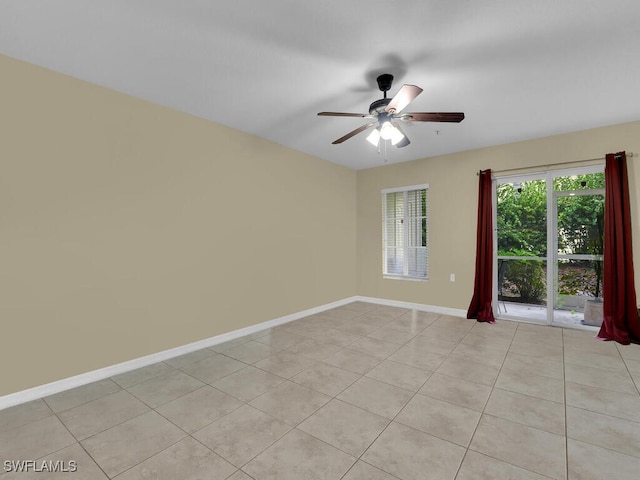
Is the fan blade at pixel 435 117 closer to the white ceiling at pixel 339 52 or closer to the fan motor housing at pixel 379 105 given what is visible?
the fan motor housing at pixel 379 105

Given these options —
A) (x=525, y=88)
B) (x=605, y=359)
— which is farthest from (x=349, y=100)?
(x=605, y=359)

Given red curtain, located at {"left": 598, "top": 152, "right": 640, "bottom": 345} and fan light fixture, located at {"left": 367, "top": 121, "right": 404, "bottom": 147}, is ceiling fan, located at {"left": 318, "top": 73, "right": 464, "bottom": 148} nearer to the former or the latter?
fan light fixture, located at {"left": 367, "top": 121, "right": 404, "bottom": 147}

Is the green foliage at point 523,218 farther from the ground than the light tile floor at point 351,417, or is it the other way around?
the green foliage at point 523,218

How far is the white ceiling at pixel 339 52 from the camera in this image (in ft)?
5.98

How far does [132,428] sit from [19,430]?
28.8 inches

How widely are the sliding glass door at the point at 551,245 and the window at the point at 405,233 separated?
1143 millimetres

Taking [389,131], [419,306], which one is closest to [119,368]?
[389,131]

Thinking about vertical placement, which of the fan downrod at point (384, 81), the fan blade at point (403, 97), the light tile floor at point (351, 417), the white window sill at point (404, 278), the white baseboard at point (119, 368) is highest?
the fan downrod at point (384, 81)

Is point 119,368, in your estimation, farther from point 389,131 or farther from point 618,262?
point 618,262

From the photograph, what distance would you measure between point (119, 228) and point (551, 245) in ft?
17.3

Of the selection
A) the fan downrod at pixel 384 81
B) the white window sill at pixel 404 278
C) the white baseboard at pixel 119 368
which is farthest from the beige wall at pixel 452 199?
the fan downrod at pixel 384 81

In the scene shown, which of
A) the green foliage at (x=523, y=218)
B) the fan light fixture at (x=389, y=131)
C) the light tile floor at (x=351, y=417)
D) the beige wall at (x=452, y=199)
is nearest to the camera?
the light tile floor at (x=351, y=417)

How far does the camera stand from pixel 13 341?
2.25 meters

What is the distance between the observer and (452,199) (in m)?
4.76
